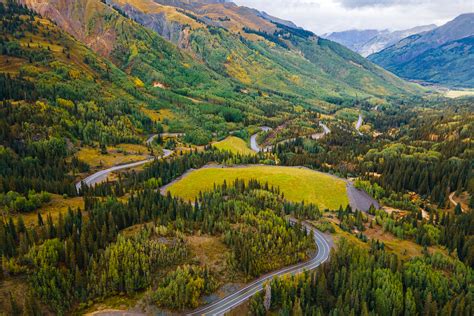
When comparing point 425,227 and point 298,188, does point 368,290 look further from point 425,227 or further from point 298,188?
point 298,188

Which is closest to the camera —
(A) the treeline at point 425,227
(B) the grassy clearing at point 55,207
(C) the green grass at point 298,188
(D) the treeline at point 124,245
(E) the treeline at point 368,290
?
(D) the treeline at point 124,245

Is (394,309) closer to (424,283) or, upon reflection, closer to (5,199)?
(424,283)

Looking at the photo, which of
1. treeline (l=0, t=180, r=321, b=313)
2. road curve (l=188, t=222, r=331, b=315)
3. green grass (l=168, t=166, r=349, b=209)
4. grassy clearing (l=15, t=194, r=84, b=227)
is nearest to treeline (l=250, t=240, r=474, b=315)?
road curve (l=188, t=222, r=331, b=315)

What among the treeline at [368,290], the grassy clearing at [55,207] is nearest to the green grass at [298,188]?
the grassy clearing at [55,207]

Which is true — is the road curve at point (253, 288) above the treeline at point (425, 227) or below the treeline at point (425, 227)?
above

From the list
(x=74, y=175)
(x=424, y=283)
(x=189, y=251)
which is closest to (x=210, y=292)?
(x=189, y=251)

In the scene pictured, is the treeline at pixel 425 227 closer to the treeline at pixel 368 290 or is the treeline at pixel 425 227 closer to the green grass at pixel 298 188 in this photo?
the green grass at pixel 298 188
